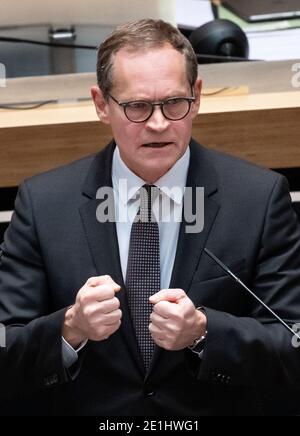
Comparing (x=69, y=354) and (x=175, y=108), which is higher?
(x=175, y=108)

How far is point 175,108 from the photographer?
1232 mm

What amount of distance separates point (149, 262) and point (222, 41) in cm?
67

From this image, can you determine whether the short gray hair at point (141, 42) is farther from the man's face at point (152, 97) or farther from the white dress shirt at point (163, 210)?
the white dress shirt at point (163, 210)

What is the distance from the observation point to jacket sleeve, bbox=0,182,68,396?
4.04 feet

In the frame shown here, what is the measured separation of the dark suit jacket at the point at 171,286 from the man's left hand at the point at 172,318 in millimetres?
89

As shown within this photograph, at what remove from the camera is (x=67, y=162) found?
4.93ft

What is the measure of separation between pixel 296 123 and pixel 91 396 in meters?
0.53

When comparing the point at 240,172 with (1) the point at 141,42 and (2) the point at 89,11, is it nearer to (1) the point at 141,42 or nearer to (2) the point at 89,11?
(1) the point at 141,42

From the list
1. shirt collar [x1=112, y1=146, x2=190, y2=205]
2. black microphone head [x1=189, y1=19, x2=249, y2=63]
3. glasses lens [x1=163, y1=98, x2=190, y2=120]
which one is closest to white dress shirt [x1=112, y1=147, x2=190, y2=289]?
shirt collar [x1=112, y1=146, x2=190, y2=205]

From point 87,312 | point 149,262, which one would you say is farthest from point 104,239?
point 87,312

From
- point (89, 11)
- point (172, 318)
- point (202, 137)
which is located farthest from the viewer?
point (89, 11)

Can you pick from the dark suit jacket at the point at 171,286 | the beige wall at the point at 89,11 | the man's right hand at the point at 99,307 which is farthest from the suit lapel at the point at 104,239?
the beige wall at the point at 89,11

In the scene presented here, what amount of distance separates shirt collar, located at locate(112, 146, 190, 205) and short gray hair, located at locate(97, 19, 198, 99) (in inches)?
4.3

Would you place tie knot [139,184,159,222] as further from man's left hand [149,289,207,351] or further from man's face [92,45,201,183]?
man's left hand [149,289,207,351]
